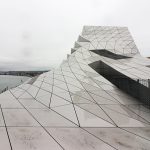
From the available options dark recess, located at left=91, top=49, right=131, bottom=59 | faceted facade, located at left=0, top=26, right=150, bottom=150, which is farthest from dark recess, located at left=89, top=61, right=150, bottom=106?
dark recess, located at left=91, top=49, right=131, bottom=59

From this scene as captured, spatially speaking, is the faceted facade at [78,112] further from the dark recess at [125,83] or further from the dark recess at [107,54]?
the dark recess at [107,54]

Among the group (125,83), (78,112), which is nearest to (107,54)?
(125,83)

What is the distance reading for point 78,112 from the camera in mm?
9273

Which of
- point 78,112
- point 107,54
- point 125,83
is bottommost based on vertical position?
point 78,112

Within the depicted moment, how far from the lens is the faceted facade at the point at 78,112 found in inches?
258

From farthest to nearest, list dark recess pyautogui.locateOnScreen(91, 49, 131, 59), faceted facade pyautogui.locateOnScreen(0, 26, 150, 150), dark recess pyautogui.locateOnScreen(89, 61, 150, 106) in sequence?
dark recess pyautogui.locateOnScreen(91, 49, 131, 59), dark recess pyautogui.locateOnScreen(89, 61, 150, 106), faceted facade pyautogui.locateOnScreen(0, 26, 150, 150)

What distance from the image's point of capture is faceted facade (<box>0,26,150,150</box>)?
6.54m

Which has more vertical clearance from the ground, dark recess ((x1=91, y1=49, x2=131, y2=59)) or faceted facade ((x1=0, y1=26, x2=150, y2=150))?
dark recess ((x1=91, y1=49, x2=131, y2=59))

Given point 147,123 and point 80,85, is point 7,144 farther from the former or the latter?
point 80,85

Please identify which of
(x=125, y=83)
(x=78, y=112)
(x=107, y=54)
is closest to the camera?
(x=78, y=112)

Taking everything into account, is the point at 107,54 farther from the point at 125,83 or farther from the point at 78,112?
the point at 78,112

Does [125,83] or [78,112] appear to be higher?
[125,83]

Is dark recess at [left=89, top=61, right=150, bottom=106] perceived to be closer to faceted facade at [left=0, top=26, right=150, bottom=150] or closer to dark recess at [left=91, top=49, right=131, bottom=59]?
faceted facade at [left=0, top=26, right=150, bottom=150]

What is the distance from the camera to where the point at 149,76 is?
14.1m
